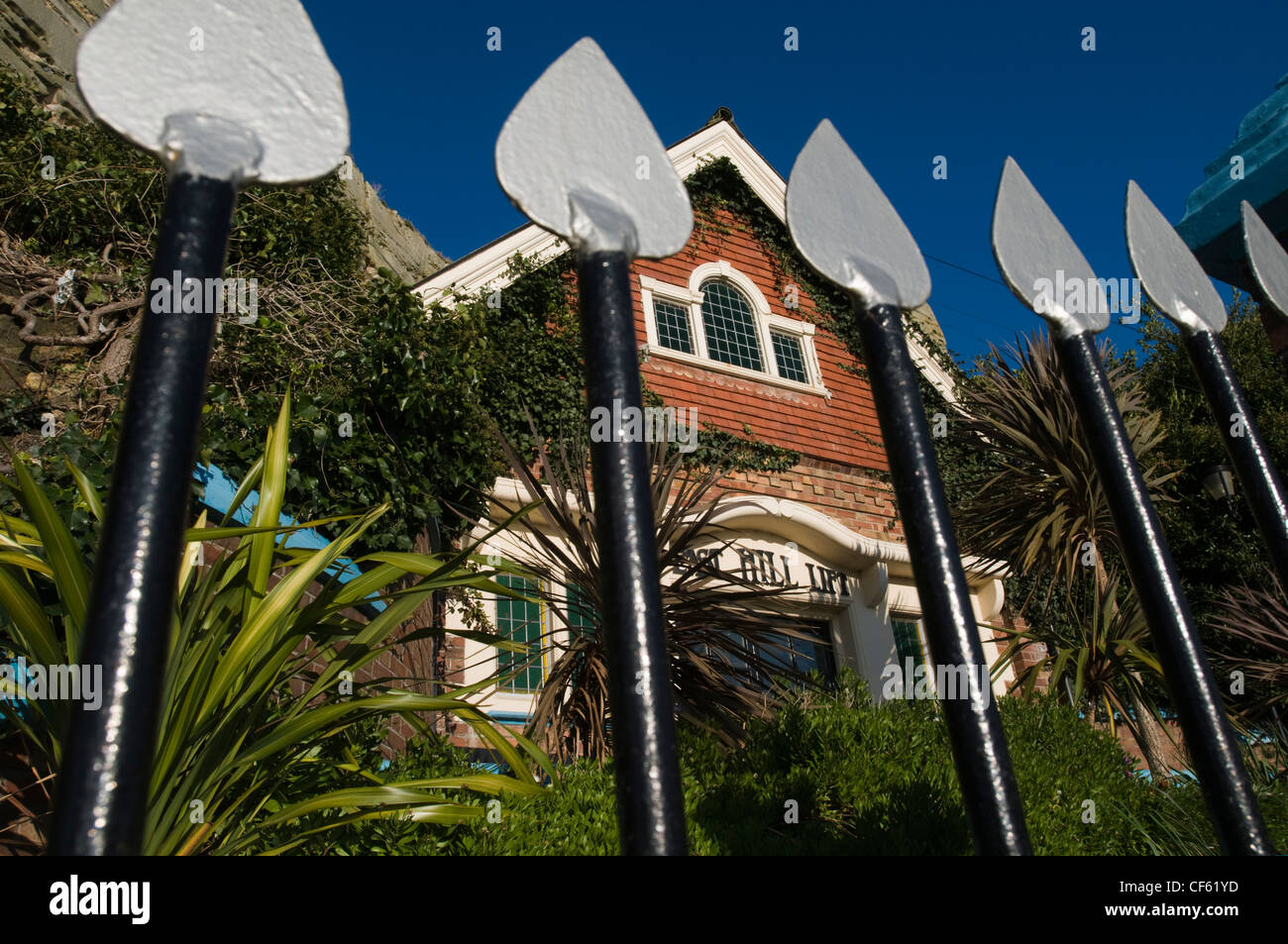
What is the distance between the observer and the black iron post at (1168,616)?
3.82 ft

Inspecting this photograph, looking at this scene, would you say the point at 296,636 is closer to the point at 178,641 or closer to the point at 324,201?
the point at 178,641

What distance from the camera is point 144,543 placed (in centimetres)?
77

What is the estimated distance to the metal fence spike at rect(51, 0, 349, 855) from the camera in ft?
2.31

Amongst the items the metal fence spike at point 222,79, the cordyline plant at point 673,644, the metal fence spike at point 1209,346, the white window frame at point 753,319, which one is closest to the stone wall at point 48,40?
the white window frame at point 753,319

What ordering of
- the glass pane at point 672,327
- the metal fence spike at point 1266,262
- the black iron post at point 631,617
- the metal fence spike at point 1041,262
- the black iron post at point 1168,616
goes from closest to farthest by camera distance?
the black iron post at point 631,617 → the black iron post at point 1168,616 → the metal fence spike at point 1041,262 → the metal fence spike at point 1266,262 → the glass pane at point 672,327

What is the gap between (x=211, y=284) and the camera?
895 millimetres

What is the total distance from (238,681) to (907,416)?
2249 mm

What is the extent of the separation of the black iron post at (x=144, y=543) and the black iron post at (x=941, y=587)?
2.58 ft

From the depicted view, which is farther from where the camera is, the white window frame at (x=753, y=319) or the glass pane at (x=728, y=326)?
the glass pane at (x=728, y=326)

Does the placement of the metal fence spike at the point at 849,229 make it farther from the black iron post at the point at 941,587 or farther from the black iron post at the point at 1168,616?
the black iron post at the point at 1168,616

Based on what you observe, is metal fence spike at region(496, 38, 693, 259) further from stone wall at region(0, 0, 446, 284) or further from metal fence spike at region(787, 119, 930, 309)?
stone wall at region(0, 0, 446, 284)

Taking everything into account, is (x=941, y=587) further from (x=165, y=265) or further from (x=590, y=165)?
(x=165, y=265)

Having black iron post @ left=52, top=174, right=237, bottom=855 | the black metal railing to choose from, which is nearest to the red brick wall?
the black metal railing
